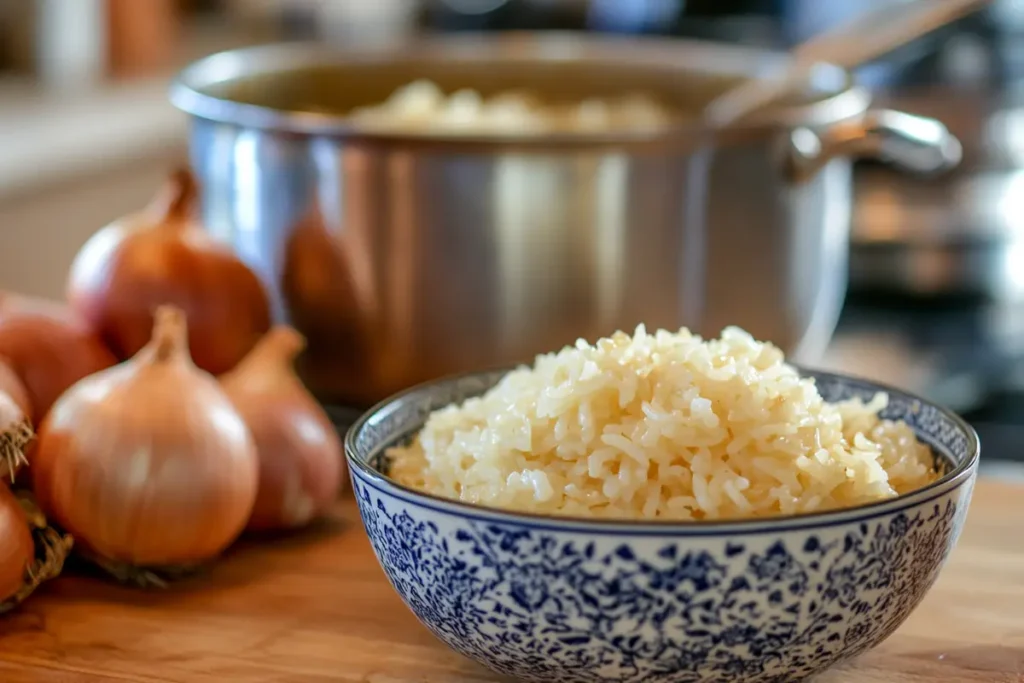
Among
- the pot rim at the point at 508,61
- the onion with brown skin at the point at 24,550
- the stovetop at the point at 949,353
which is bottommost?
the stovetop at the point at 949,353

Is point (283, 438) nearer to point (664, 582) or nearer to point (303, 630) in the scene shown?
point (303, 630)

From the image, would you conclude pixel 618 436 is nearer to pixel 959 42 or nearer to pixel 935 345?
pixel 935 345

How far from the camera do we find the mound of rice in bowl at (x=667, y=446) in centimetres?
60

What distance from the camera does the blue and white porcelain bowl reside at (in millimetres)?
556

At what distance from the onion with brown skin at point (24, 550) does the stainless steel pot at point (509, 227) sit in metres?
0.29

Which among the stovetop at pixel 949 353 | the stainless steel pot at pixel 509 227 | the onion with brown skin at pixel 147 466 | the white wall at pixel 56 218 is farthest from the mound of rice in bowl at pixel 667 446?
the white wall at pixel 56 218

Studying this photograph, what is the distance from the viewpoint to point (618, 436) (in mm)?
607

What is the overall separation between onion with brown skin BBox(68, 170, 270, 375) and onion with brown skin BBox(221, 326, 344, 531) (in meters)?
0.05

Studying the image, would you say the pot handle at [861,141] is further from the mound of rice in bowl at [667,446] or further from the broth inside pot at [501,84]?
the mound of rice in bowl at [667,446]

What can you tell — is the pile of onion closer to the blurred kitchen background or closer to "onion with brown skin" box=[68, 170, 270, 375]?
"onion with brown skin" box=[68, 170, 270, 375]

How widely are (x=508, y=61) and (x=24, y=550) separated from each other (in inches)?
32.0

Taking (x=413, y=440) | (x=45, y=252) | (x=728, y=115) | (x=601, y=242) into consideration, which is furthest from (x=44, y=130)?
(x=413, y=440)

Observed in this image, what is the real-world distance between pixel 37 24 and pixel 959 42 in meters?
1.55

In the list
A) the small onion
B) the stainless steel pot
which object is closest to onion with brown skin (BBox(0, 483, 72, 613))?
the small onion
